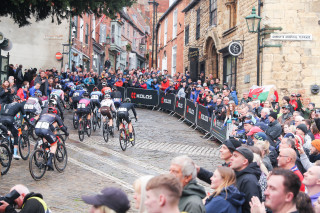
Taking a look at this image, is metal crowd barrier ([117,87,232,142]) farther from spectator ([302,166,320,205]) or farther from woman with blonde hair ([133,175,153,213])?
woman with blonde hair ([133,175,153,213])

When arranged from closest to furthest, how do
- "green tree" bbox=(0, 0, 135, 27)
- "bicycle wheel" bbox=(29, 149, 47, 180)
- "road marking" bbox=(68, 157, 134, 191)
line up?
"road marking" bbox=(68, 157, 134, 191)
"bicycle wheel" bbox=(29, 149, 47, 180)
"green tree" bbox=(0, 0, 135, 27)

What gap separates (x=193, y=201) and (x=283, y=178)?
0.88 meters

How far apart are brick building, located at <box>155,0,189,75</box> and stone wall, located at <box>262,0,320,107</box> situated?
18.2 meters

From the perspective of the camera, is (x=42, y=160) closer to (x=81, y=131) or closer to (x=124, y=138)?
(x=124, y=138)

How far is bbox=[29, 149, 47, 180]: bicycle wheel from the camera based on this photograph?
10.9 m

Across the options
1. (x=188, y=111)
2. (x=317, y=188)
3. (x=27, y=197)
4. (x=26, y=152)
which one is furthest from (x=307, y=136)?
(x=188, y=111)

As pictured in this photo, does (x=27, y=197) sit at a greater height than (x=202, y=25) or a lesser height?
lesser

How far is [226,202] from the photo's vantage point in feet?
15.3

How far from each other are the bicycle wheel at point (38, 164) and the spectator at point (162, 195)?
7.82 metres

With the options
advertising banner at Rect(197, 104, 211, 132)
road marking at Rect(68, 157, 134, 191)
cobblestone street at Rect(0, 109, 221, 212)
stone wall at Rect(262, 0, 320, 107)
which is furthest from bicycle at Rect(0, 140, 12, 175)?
stone wall at Rect(262, 0, 320, 107)

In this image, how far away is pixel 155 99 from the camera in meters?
27.8

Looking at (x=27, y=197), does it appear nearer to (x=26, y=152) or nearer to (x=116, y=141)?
(x=26, y=152)

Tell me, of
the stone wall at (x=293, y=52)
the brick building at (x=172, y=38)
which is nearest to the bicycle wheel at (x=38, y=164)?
the stone wall at (x=293, y=52)

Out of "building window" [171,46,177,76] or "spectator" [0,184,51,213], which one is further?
"building window" [171,46,177,76]
